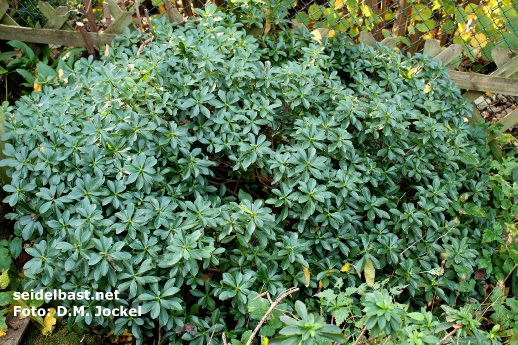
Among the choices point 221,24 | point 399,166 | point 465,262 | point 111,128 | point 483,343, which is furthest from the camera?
point 221,24

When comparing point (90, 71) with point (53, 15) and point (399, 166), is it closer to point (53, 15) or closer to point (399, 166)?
point (53, 15)

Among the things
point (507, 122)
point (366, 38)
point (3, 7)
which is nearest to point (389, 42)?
point (366, 38)

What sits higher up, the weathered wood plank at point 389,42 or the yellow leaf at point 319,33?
the yellow leaf at point 319,33

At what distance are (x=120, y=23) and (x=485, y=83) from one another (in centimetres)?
311

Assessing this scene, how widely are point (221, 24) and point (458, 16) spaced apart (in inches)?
81.5

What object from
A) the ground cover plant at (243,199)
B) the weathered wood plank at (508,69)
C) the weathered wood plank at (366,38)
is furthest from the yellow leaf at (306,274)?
the weathered wood plank at (508,69)

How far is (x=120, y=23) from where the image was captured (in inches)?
137

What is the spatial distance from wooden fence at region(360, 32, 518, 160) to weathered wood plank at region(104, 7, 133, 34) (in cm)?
194

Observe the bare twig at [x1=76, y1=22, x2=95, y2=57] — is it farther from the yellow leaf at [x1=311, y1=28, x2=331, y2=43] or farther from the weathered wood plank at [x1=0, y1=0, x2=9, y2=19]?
the yellow leaf at [x1=311, y1=28, x2=331, y2=43]

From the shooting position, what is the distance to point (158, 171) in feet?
7.23

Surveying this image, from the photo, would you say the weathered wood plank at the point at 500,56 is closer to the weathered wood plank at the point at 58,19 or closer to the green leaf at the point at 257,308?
the green leaf at the point at 257,308

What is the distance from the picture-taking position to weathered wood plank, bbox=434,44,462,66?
11.2 feet

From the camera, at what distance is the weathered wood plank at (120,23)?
3.47 metres

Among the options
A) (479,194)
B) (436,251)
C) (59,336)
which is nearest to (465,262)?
(436,251)
